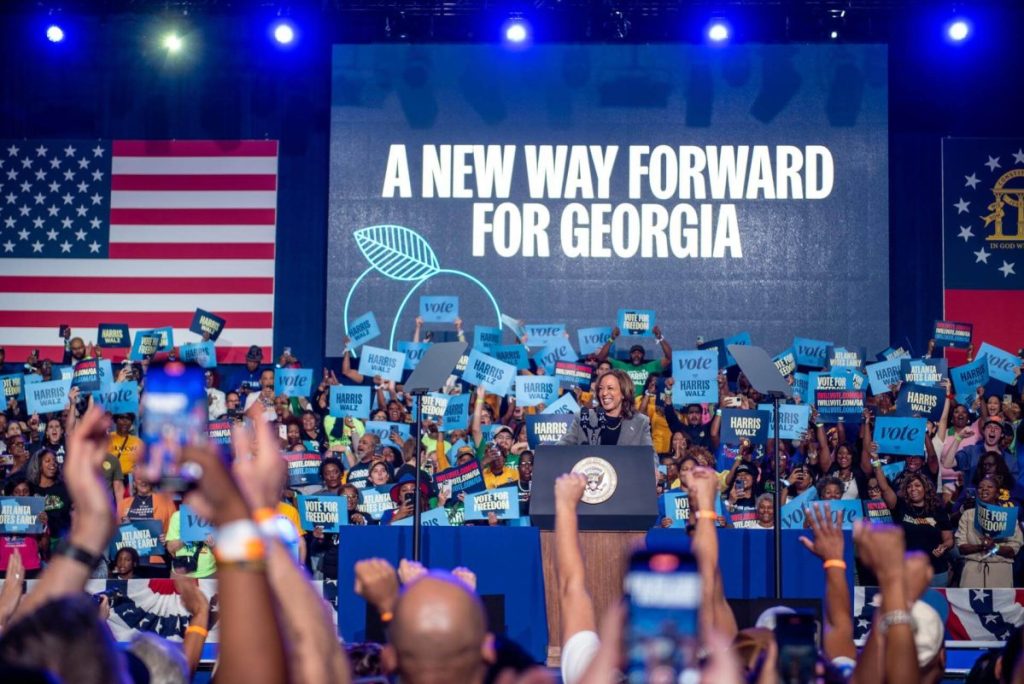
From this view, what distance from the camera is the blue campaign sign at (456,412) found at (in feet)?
32.1

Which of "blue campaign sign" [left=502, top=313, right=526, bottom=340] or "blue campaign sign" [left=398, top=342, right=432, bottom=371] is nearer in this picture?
→ "blue campaign sign" [left=398, top=342, right=432, bottom=371]

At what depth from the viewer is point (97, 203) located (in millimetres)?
12836

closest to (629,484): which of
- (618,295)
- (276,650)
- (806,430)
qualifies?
(276,650)

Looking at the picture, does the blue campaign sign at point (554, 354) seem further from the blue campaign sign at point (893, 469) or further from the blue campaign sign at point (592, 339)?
the blue campaign sign at point (893, 469)

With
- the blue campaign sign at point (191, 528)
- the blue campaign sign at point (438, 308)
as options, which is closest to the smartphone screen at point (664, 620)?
the blue campaign sign at point (191, 528)

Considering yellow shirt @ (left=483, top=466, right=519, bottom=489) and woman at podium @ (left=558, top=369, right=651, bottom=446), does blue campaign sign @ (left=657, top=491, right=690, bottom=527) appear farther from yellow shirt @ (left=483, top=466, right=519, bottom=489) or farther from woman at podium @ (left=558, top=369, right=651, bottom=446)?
woman at podium @ (left=558, top=369, right=651, bottom=446)

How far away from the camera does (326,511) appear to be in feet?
27.0

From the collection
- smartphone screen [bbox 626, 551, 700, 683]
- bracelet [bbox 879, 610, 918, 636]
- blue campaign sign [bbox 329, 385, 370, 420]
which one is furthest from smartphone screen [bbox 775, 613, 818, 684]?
blue campaign sign [bbox 329, 385, 370, 420]

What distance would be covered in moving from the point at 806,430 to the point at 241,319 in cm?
581

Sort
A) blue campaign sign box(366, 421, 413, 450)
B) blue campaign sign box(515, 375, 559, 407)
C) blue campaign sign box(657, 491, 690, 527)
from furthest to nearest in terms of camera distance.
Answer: blue campaign sign box(515, 375, 559, 407), blue campaign sign box(366, 421, 413, 450), blue campaign sign box(657, 491, 690, 527)

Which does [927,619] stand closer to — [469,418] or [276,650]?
[276,650]

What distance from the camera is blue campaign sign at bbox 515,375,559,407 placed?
32.8ft

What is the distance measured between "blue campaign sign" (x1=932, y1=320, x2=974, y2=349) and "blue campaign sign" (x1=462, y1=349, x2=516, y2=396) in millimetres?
3975

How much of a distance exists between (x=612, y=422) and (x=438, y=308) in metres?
5.59
